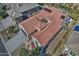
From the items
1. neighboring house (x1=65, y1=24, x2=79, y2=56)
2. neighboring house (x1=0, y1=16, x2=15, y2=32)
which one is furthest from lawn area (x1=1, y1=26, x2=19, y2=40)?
neighboring house (x1=65, y1=24, x2=79, y2=56)

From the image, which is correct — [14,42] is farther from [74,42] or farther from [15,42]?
[74,42]

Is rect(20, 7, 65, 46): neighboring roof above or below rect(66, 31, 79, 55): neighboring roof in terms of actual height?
above

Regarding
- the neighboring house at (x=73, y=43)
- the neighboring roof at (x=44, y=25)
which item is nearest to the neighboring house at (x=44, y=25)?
the neighboring roof at (x=44, y=25)

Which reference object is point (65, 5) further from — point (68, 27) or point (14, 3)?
point (14, 3)

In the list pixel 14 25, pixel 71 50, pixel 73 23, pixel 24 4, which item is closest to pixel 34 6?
pixel 24 4

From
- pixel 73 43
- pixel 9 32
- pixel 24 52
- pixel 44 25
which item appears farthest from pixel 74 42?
pixel 9 32

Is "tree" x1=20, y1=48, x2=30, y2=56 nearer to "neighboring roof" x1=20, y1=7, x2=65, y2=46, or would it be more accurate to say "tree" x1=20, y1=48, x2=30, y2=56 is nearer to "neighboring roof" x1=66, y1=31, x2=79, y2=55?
"neighboring roof" x1=20, y1=7, x2=65, y2=46
